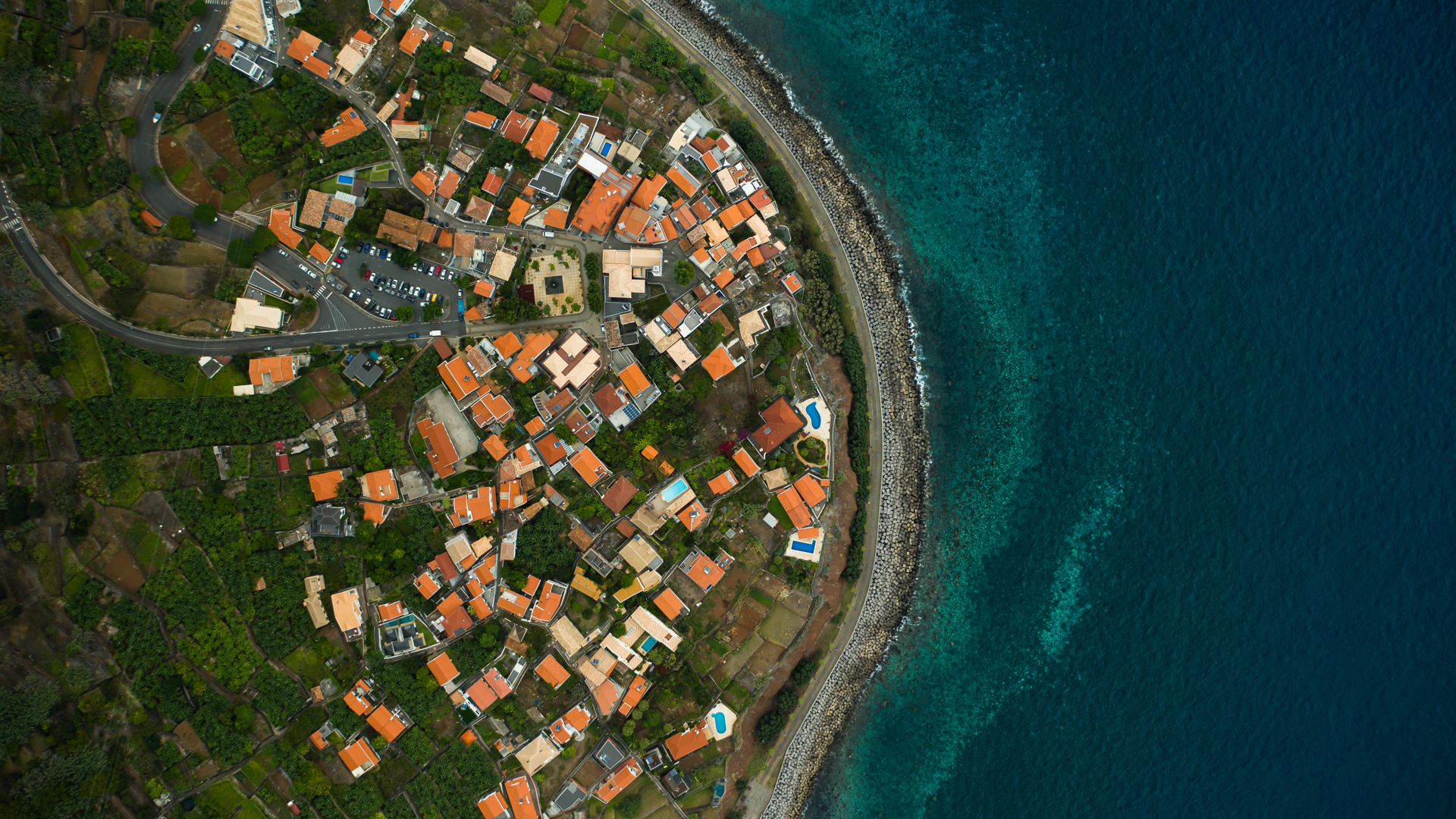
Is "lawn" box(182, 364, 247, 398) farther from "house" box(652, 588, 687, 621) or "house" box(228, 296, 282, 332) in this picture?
"house" box(652, 588, 687, 621)

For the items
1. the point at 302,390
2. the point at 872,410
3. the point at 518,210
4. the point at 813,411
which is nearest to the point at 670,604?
the point at 813,411

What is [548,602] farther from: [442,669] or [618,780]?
[618,780]

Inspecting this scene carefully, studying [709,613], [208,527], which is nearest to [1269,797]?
[709,613]

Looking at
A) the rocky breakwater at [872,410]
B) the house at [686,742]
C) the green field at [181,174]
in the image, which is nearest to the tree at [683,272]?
the rocky breakwater at [872,410]

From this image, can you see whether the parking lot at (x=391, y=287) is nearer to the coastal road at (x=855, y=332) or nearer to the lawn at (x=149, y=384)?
the lawn at (x=149, y=384)

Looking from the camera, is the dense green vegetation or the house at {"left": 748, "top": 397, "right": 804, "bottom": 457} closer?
the dense green vegetation

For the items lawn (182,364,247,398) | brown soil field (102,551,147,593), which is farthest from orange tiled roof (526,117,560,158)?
brown soil field (102,551,147,593)

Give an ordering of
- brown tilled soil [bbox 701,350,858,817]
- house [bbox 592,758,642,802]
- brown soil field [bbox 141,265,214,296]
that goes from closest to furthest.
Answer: brown soil field [bbox 141,265,214,296] < house [bbox 592,758,642,802] < brown tilled soil [bbox 701,350,858,817]
